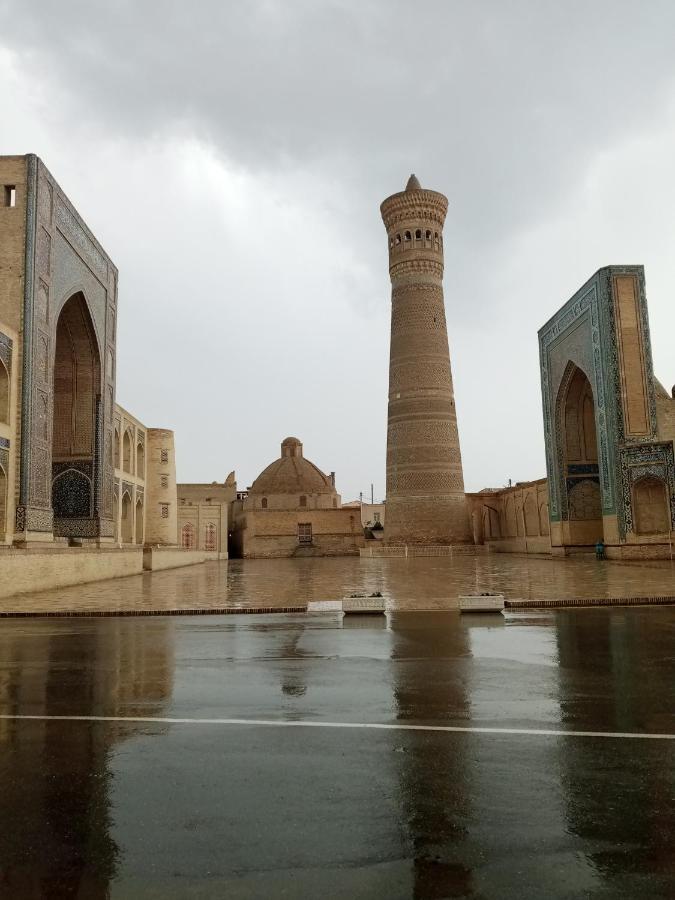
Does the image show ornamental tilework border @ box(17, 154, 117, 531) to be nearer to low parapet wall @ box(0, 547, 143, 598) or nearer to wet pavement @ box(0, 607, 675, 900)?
low parapet wall @ box(0, 547, 143, 598)

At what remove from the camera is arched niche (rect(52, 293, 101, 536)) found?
1836 centimetres

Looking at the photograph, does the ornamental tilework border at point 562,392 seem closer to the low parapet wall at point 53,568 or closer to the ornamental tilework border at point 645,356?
the ornamental tilework border at point 645,356

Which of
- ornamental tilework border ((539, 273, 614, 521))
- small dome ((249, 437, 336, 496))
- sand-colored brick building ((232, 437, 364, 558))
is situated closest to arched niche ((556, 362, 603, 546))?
ornamental tilework border ((539, 273, 614, 521))

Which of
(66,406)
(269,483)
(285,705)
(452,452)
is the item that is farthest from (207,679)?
(269,483)

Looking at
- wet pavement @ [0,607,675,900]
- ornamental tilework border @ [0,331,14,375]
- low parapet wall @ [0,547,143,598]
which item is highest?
ornamental tilework border @ [0,331,14,375]

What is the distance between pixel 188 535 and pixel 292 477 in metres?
12.1

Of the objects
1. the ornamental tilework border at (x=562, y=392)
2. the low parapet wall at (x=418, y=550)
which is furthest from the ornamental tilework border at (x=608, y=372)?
the low parapet wall at (x=418, y=550)

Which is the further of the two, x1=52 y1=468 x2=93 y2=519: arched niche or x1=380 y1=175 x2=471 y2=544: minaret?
x1=380 y1=175 x2=471 y2=544: minaret

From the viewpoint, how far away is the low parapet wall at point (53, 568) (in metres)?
9.79

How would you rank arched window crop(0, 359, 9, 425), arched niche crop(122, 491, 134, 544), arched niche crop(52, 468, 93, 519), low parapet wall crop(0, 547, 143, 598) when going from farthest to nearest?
1. arched niche crop(122, 491, 134, 544)
2. arched niche crop(52, 468, 93, 519)
3. arched window crop(0, 359, 9, 425)
4. low parapet wall crop(0, 547, 143, 598)

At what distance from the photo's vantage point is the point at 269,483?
45.9 metres

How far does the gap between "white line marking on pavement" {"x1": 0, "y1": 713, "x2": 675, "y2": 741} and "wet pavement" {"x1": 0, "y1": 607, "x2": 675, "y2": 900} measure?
0.02 m

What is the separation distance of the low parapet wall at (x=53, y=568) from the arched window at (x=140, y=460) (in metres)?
10.1

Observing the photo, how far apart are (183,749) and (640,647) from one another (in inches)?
141
